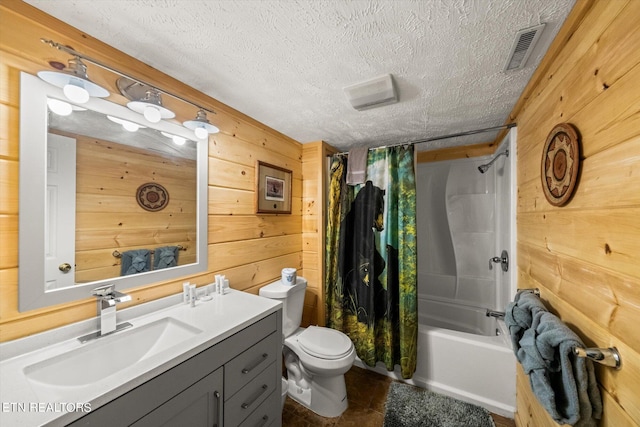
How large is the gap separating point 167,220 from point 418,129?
6.51 ft

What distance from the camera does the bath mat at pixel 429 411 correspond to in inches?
59.4

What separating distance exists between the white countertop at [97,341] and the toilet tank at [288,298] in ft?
1.08

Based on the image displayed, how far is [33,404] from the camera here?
59cm

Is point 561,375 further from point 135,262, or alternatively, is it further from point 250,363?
point 135,262

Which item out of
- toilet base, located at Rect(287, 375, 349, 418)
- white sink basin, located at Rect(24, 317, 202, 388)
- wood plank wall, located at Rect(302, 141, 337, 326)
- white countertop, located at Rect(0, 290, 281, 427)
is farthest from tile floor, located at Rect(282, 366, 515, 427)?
white sink basin, located at Rect(24, 317, 202, 388)

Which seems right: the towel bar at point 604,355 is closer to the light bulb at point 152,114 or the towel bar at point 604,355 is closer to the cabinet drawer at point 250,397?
the cabinet drawer at point 250,397

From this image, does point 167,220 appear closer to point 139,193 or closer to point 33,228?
point 139,193

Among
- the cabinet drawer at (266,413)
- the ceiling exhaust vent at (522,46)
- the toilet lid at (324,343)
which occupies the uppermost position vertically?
the ceiling exhaust vent at (522,46)

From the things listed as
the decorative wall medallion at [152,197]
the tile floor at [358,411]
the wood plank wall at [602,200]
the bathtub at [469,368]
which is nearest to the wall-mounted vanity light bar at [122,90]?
the decorative wall medallion at [152,197]

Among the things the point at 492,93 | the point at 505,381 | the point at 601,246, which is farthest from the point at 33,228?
the point at 505,381

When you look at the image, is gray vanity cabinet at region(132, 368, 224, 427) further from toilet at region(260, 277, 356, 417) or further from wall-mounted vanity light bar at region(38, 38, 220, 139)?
wall-mounted vanity light bar at region(38, 38, 220, 139)

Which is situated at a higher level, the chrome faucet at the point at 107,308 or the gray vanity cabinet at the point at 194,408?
the chrome faucet at the point at 107,308

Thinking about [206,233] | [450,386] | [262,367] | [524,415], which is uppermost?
[206,233]

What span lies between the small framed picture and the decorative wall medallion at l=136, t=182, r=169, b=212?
0.64 metres
